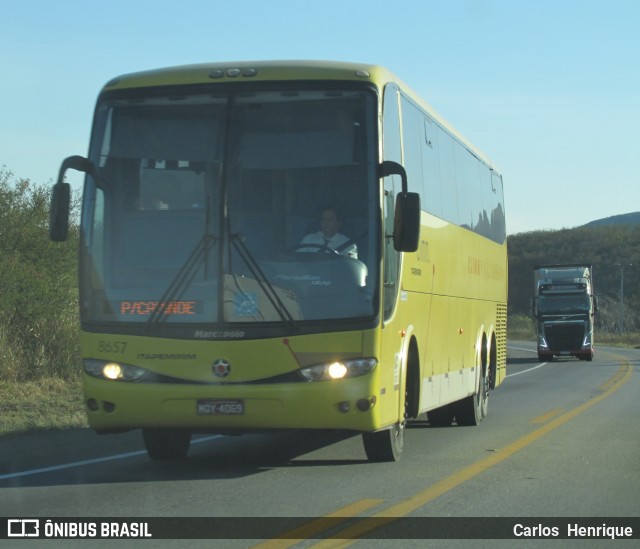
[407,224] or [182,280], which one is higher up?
[407,224]

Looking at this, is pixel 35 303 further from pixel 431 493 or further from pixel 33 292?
pixel 431 493

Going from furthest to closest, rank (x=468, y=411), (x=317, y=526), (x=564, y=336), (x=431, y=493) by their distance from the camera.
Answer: (x=564, y=336) < (x=468, y=411) < (x=431, y=493) < (x=317, y=526)

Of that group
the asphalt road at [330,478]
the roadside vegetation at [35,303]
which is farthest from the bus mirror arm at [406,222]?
the roadside vegetation at [35,303]

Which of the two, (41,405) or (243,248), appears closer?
(243,248)

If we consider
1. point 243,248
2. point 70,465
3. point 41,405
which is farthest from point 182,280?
point 41,405

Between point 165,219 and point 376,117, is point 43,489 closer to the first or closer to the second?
point 165,219

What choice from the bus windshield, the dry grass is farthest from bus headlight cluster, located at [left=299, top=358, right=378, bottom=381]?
the dry grass

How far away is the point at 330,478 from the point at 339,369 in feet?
3.44

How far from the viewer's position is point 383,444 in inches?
449

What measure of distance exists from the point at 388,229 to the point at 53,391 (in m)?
12.1

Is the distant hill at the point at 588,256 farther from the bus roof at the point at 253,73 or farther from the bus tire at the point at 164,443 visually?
the bus roof at the point at 253,73

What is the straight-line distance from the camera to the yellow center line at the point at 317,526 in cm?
743
